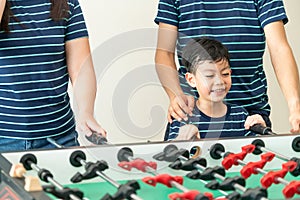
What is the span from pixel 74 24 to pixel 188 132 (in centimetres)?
51

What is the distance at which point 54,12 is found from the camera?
80.6 inches

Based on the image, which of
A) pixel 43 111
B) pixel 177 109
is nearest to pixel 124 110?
pixel 177 109

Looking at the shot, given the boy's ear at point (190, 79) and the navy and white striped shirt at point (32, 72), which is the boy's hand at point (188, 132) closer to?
the boy's ear at point (190, 79)

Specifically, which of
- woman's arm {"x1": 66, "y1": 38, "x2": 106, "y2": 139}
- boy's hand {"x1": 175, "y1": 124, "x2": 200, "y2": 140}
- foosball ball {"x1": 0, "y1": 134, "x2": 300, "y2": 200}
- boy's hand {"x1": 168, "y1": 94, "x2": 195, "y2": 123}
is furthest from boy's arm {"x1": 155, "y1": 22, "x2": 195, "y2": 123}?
foosball ball {"x1": 0, "y1": 134, "x2": 300, "y2": 200}

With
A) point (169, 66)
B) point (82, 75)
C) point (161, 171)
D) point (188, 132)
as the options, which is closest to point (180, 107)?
point (188, 132)

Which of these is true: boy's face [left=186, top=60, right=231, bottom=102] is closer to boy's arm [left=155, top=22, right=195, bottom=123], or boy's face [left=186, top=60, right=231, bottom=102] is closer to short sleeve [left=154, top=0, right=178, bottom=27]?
boy's arm [left=155, top=22, right=195, bottom=123]

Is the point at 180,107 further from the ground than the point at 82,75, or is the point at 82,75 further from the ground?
the point at 82,75

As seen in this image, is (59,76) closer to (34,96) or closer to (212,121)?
(34,96)

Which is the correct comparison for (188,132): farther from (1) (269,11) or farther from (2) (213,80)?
(1) (269,11)

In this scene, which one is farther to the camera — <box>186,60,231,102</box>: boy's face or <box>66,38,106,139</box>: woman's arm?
<box>186,60,231,102</box>: boy's face

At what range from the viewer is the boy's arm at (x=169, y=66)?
230cm

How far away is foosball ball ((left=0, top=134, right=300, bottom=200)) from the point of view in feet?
4.62

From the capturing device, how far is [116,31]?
11.1 feet

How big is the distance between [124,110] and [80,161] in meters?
0.62
